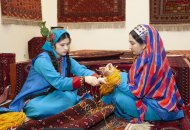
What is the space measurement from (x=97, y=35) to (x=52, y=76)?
101 inches


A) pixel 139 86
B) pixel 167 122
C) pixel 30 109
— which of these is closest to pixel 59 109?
pixel 30 109

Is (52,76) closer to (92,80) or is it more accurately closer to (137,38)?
(92,80)

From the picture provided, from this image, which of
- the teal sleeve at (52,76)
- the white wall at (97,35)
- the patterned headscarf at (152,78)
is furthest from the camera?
the white wall at (97,35)

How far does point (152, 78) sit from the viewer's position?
2311 millimetres

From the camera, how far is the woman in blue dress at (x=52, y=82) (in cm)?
243

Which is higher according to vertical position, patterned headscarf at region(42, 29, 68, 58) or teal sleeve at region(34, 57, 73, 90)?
patterned headscarf at region(42, 29, 68, 58)

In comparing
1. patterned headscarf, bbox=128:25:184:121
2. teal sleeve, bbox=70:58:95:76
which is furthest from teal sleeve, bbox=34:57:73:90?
patterned headscarf, bbox=128:25:184:121

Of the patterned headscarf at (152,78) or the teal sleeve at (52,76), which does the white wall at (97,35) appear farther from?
the patterned headscarf at (152,78)

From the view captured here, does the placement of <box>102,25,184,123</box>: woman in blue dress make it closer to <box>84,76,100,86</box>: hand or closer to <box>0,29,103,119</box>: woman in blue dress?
<box>84,76,100,86</box>: hand

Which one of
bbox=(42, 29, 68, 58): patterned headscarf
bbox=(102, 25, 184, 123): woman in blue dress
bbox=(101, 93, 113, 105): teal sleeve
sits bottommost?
bbox=(101, 93, 113, 105): teal sleeve

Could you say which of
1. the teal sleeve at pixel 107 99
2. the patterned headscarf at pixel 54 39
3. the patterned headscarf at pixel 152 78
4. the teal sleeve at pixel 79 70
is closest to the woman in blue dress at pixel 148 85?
the patterned headscarf at pixel 152 78

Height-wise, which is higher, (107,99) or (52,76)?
(52,76)

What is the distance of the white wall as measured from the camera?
165 inches

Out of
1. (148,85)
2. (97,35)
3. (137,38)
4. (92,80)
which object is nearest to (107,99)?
(92,80)
